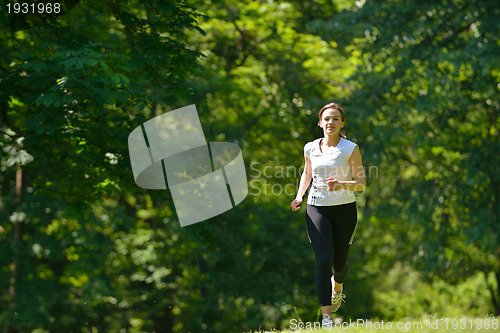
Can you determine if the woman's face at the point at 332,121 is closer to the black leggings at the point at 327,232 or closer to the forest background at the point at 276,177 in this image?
the black leggings at the point at 327,232

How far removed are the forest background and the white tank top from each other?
4.53 metres

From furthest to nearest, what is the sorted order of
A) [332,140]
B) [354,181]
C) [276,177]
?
[276,177]
[332,140]
[354,181]

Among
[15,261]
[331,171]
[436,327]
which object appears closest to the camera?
[436,327]

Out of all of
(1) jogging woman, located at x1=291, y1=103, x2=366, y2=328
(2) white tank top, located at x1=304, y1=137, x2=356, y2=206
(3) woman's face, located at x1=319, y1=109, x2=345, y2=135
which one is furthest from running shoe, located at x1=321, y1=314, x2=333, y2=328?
(3) woman's face, located at x1=319, y1=109, x2=345, y2=135

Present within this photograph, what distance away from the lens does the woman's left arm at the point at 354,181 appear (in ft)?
15.4

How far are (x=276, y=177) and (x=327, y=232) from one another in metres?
12.1

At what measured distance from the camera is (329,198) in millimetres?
4996

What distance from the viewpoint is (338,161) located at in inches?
193

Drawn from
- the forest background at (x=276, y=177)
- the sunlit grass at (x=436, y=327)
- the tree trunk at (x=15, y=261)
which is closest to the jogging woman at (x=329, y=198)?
the sunlit grass at (x=436, y=327)

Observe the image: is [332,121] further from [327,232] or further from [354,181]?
[327,232]

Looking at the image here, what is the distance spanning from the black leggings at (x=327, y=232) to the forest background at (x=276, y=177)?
461 cm

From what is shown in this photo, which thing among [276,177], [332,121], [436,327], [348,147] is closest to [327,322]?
[436,327]

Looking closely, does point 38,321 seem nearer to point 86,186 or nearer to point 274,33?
point 86,186

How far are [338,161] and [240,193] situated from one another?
10069mm
